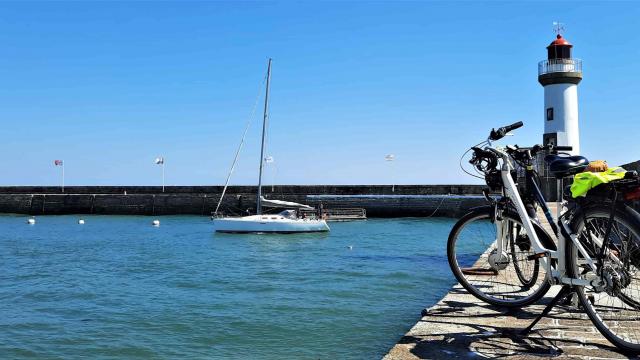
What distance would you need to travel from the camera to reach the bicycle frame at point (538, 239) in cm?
355

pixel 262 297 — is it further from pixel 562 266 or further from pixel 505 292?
pixel 562 266

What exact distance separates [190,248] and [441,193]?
83.2 ft

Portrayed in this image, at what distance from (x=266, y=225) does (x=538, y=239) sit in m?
26.5

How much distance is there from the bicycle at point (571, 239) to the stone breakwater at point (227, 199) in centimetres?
3536

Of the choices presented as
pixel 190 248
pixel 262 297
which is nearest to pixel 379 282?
pixel 262 297

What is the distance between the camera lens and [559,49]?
2923cm

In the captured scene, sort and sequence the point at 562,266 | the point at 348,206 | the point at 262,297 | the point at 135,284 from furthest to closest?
the point at 348,206, the point at 135,284, the point at 262,297, the point at 562,266

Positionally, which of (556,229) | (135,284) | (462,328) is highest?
(556,229)

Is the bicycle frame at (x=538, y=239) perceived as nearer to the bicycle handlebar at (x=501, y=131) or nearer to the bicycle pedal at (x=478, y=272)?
the bicycle handlebar at (x=501, y=131)

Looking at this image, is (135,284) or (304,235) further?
(304,235)

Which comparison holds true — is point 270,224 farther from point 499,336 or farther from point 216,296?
point 499,336

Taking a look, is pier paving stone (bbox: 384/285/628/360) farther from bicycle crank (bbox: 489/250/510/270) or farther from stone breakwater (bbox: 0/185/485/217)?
stone breakwater (bbox: 0/185/485/217)

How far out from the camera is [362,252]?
858 inches

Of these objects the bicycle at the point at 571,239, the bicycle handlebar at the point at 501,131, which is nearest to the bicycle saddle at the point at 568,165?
the bicycle at the point at 571,239
